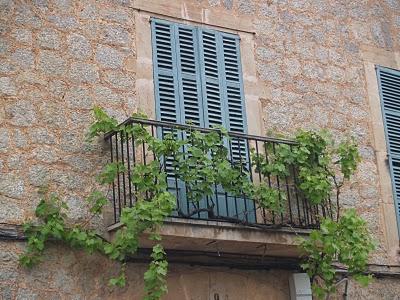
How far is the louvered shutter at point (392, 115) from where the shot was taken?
1042 centimetres

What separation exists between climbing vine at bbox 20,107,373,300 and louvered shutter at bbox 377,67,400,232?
3.61ft

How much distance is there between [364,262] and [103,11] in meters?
3.47

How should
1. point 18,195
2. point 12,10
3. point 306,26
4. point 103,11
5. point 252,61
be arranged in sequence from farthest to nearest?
point 306,26 → point 252,61 → point 103,11 → point 12,10 → point 18,195

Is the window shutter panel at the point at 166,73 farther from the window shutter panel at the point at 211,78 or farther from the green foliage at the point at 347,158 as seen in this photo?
the green foliage at the point at 347,158

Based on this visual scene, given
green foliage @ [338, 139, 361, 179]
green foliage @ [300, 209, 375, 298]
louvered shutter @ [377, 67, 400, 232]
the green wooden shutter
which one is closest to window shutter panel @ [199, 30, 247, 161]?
the green wooden shutter

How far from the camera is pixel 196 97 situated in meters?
9.16

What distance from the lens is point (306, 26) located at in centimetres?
1051

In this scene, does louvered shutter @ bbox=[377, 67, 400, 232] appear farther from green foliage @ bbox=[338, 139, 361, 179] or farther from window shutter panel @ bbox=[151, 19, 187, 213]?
window shutter panel @ bbox=[151, 19, 187, 213]

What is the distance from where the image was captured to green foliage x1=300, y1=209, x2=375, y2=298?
8.61 metres

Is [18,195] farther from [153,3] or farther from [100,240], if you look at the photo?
[153,3]

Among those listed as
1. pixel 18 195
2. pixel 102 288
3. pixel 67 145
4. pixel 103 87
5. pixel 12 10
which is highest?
pixel 12 10

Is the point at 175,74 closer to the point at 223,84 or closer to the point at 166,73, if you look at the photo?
the point at 166,73

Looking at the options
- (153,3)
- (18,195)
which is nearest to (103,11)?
(153,3)

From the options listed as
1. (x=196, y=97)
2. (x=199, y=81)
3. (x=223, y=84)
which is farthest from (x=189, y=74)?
(x=223, y=84)
